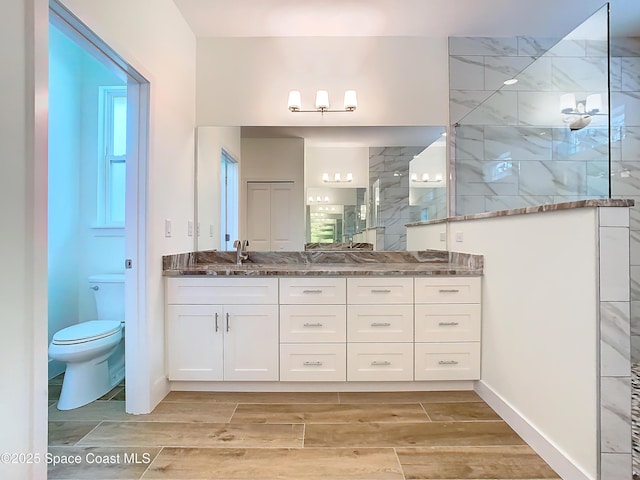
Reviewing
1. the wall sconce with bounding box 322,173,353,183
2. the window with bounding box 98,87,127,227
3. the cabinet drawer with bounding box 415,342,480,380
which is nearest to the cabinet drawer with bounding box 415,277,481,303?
the cabinet drawer with bounding box 415,342,480,380

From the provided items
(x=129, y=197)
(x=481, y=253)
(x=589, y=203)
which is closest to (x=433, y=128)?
(x=481, y=253)

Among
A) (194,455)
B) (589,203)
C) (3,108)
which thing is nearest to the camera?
(3,108)

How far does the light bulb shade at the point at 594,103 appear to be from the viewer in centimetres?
219

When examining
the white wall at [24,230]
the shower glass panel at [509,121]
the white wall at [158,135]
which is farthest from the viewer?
the shower glass panel at [509,121]

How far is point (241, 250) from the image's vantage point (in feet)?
8.73

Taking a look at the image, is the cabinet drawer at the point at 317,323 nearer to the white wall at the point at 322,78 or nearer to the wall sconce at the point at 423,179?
the wall sconce at the point at 423,179

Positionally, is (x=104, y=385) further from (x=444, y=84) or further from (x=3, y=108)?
(x=444, y=84)

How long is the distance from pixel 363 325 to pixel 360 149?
1.36m

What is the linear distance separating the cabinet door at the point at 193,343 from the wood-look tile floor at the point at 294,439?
5.9 inches

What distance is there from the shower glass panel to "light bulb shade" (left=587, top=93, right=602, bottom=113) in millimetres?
207

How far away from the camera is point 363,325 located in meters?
2.18

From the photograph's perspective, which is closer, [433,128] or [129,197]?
[129,197]

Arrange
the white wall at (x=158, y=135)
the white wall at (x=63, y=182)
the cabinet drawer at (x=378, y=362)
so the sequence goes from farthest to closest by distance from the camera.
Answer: the white wall at (x=63, y=182)
the cabinet drawer at (x=378, y=362)
the white wall at (x=158, y=135)

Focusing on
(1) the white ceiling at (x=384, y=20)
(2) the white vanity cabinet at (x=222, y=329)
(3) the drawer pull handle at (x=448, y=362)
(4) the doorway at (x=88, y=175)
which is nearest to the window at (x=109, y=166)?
(4) the doorway at (x=88, y=175)
